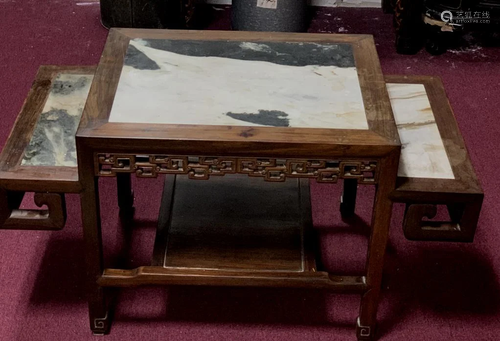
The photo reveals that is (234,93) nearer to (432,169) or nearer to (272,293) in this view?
(432,169)

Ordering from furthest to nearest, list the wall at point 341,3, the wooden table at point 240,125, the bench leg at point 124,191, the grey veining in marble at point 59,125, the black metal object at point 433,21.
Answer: the wall at point 341,3
the black metal object at point 433,21
the bench leg at point 124,191
the grey veining in marble at point 59,125
the wooden table at point 240,125

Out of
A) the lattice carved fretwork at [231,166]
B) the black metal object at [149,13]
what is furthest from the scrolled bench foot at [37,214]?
the black metal object at [149,13]

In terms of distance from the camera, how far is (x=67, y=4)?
3.64 m

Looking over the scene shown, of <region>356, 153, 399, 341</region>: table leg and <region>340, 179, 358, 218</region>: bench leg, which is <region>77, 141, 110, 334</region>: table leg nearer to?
<region>356, 153, 399, 341</region>: table leg

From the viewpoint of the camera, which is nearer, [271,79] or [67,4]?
[271,79]

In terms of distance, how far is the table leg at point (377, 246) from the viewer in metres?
1.83

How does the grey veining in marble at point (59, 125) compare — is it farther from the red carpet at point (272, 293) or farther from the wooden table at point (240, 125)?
the red carpet at point (272, 293)

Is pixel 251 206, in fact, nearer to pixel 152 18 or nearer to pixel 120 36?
pixel 120 36

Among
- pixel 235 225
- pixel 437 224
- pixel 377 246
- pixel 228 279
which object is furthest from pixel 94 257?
pixel 437 224

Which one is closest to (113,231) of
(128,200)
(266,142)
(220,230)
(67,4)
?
(128,200)

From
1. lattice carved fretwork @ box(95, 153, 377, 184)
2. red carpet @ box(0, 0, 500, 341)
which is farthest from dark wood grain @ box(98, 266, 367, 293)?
lattice carved fretwork @ box(95, 153, 377, 184)

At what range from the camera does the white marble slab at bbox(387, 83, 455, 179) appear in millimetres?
1973

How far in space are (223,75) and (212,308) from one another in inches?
23.5

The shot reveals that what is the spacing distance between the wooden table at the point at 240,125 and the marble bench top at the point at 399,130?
0.28 feet
